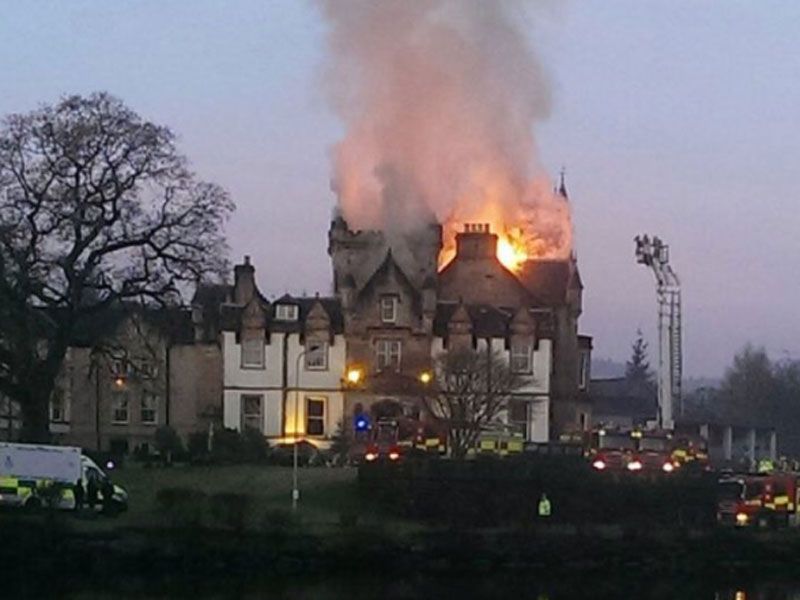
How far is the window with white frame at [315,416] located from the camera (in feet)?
328

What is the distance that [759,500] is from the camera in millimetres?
79125

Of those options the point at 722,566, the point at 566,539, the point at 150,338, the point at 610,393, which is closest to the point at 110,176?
the point at 150,338

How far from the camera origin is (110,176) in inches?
2940

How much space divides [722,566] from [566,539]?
6202 mm

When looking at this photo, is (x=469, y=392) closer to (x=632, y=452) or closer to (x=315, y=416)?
(x=632, y=452)

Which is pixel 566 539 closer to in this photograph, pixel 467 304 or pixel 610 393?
pixel 467 304

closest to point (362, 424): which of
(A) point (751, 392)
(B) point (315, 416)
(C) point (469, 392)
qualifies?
(C) point (469, 392)

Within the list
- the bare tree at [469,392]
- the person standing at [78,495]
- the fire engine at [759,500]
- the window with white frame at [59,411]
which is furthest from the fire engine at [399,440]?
the person standing at [78,495]

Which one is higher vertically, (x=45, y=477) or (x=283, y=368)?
(x=283, y=368)

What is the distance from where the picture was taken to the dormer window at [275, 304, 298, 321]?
10150 cm

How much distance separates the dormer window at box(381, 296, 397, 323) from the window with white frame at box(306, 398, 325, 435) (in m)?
5.81

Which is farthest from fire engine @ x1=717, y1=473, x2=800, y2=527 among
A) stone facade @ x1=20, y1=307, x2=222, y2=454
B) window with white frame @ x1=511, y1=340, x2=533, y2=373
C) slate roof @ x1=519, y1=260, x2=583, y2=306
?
slate roof @ x1=519, y1=260, x2=583, y2=306

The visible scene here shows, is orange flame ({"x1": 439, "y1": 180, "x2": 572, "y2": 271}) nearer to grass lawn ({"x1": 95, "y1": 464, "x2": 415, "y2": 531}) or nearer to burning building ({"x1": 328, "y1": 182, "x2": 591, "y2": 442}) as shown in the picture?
burning building ({"x1": 328, "y1": 182, "x2": 591, "y2": 442})

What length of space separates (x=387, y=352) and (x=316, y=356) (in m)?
3.88
